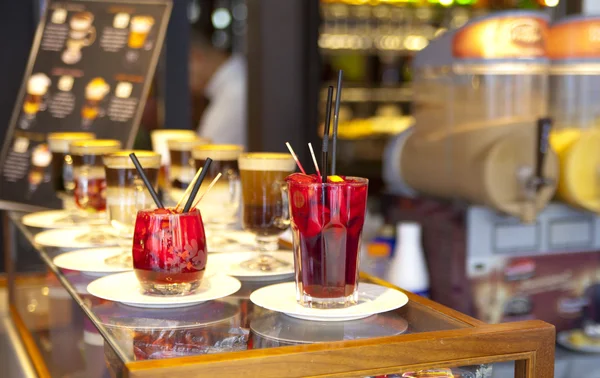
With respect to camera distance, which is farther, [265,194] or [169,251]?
[265,194]

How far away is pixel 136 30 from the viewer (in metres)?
3.24

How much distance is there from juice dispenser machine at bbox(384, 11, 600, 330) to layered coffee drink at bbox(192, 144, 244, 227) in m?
0.91

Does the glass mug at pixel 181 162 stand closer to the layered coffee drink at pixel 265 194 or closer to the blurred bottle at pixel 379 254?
the layered coffee drink at pixel 265 194

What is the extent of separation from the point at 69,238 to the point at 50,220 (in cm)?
27

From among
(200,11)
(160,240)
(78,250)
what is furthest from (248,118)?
(200,11)

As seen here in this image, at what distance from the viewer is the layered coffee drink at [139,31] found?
3.23 metres

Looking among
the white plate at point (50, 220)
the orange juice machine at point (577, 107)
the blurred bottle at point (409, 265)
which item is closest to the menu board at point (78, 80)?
the white plate at point (50, 220)

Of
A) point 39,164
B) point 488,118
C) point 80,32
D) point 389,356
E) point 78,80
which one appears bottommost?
point 389,356

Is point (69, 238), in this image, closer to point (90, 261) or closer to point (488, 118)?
point (90, 261)

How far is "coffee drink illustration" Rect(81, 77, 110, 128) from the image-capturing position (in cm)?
319

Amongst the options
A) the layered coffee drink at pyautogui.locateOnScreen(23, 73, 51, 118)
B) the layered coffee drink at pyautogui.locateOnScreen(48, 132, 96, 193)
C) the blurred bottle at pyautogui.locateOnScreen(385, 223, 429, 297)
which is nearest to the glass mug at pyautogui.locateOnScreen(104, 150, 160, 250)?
Result: the layered coffee drink at pyautogui.locateOnScreen(48, 132, 96, 193)

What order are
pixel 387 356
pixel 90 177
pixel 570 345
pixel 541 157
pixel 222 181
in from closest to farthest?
pixel 387 356, pixel 222 181, pixel 90 177, pixel 541 157, pixel 570 345

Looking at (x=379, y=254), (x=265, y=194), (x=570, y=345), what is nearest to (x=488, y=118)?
(x=379, y=254)

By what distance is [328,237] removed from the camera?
3.87ft
